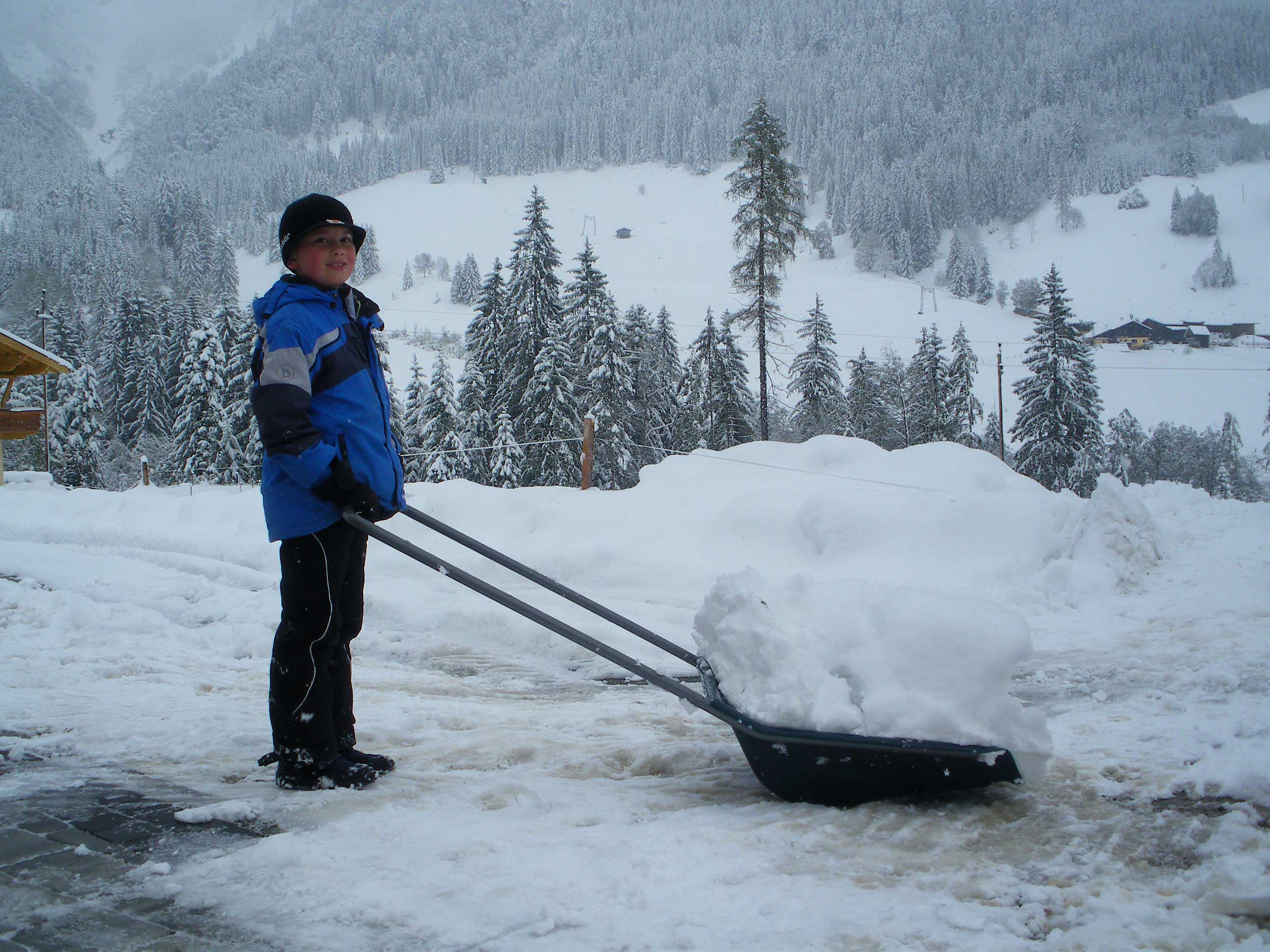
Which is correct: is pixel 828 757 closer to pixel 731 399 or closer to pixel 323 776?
pixel 323 776

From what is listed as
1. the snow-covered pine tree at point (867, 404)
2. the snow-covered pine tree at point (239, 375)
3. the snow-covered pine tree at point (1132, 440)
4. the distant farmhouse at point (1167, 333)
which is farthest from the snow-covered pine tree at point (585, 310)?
the distant farmhouse at point (1167, 333)

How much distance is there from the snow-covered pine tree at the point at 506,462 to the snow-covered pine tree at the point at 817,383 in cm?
1635

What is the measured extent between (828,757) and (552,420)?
85.7 feet

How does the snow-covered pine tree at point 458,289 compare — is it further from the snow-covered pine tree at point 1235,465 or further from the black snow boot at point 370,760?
the black snow boot at point 370,760

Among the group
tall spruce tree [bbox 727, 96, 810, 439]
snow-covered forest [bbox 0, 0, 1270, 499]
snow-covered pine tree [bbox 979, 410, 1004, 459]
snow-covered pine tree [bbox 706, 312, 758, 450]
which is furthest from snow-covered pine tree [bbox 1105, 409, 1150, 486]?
tall spruce tree [bbox 727, 96, 810, 439]

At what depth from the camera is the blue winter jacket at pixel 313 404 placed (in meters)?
2.54

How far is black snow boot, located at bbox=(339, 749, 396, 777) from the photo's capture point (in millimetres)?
2912

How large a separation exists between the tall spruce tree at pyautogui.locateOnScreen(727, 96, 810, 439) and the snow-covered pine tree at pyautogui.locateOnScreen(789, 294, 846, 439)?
10.8 metres

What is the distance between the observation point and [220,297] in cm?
4156

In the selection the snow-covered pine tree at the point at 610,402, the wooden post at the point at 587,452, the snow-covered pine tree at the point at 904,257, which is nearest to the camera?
the wooden post at the point at 587,452

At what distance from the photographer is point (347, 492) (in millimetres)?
2623

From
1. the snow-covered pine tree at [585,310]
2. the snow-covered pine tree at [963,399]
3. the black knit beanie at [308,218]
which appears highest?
the snow-covered pine tree at [585,310]

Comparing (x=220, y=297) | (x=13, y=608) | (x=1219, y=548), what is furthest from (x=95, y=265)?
(x=1219, y=548)

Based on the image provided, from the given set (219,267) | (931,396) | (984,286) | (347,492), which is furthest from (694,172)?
(347,492)
